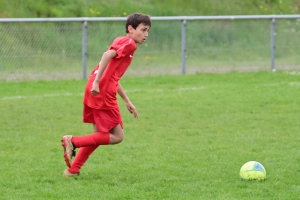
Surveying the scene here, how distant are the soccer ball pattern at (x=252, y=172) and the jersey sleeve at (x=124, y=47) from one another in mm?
1575

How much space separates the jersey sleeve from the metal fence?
9.18 metres

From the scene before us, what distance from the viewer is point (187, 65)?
17703 millimetres

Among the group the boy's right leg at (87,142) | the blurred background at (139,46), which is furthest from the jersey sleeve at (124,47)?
the blurred background at (139,46)

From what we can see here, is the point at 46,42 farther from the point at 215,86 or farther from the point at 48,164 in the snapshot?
the point at 48,164

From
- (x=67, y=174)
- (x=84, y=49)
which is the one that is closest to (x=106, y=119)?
Result: (x=67, y=174)

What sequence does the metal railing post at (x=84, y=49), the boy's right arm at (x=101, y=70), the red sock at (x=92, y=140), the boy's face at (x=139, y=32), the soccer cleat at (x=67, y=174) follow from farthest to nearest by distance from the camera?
the metal railing post at (x=84, y=49) → the soccer cleat at (x=67, y=174) → the red sock at (x=92, y=140) → the boy's face at (x=139, y=32) → the boy's right arm at (x=101, y=70)

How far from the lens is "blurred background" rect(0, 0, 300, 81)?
51.9 feet

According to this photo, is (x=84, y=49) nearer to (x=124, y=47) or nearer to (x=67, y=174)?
(x=67, y=174)

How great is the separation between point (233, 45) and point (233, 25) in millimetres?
606

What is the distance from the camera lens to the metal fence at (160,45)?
15750 mm

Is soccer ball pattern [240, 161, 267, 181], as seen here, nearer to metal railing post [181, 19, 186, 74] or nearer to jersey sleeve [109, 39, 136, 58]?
jersey sleeve [109, 39, 136, 58]

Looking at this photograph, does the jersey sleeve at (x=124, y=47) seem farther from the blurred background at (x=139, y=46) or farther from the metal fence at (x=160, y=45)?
the blurred background at (x=139, y=46)

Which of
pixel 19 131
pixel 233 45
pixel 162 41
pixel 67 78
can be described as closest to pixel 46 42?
pixel 67 78

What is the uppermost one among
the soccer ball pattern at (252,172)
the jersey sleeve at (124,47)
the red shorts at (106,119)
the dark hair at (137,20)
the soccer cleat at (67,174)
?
the dark hair at (137,20)
